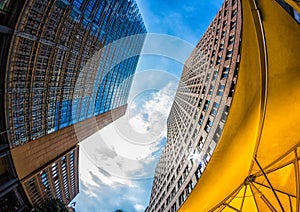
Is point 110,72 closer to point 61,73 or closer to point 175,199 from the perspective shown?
point 61,73

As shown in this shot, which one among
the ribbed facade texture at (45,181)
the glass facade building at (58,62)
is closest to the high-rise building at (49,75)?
the glass facade building at (58,62)

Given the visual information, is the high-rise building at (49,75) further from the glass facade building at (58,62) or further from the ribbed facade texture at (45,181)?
the ribbed facade texture at (45,181)

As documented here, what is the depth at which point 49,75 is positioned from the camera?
29531mm

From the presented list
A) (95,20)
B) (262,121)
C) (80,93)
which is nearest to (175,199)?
(262,121)

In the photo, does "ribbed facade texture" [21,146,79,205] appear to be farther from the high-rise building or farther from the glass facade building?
the glass facade building

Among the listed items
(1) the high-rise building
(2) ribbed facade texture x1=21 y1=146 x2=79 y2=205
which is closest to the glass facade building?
(1) the high-rise building

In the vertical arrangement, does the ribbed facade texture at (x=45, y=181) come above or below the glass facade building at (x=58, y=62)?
below

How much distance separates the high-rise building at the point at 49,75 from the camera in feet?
68.9

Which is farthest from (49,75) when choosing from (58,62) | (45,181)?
(45,181)

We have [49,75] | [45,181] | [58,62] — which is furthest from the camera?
[45,181]

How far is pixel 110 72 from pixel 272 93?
59.9 metres

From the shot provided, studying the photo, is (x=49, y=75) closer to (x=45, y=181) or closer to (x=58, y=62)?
(x=58, y=62)

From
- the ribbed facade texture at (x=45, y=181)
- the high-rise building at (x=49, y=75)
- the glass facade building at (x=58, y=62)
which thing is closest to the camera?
the high-rise building at (x=49, y=75)

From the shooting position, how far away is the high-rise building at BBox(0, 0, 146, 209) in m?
21.0
